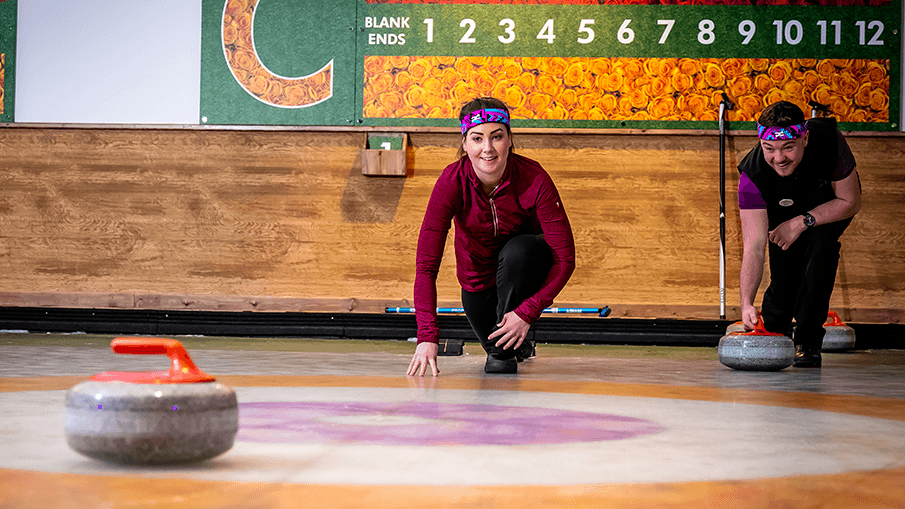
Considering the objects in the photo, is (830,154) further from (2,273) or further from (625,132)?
(2,273)

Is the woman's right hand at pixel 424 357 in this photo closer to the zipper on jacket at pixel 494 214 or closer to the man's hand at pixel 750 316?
the zipper on jacket at pixel 494 214

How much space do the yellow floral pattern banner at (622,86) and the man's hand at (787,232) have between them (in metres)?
2.76

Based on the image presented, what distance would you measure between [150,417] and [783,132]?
106 inches

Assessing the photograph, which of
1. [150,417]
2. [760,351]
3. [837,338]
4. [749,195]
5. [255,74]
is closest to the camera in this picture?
[150,417]

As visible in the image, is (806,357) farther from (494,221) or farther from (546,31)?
(546,31)

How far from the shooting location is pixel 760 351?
11.0 feet

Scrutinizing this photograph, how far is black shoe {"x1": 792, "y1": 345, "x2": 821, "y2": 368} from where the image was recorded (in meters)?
3.66

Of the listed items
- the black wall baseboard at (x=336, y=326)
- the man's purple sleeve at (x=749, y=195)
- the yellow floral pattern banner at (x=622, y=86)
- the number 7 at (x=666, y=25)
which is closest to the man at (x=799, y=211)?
the man's purple sleeve at (x=749, y=195)

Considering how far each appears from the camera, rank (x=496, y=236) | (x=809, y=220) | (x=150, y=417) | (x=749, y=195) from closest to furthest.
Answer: (x=150, y=417), (x=496, y=236), (x=809, y=220), (x=749, y=195)

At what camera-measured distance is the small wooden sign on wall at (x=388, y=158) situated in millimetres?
6293

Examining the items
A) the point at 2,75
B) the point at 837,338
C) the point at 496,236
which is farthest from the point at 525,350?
the point at 2,75

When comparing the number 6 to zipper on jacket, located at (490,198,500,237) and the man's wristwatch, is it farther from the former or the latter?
zipper on jacket, located at (490,198,500,237)

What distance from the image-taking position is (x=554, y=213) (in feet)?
9.86

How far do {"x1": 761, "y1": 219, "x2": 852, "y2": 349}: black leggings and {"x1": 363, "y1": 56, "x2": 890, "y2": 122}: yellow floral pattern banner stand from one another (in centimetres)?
270
